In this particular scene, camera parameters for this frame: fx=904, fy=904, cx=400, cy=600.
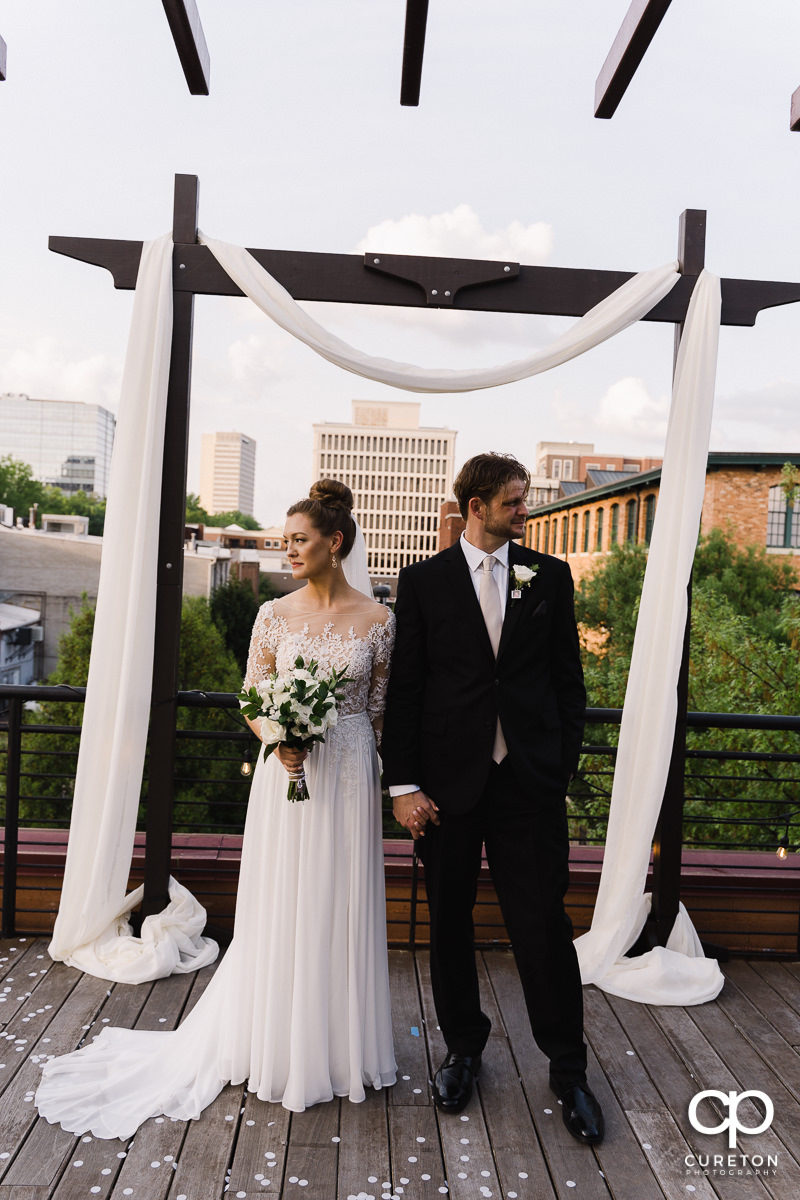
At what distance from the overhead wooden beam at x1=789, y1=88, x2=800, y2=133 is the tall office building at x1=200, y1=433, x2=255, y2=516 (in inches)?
5560

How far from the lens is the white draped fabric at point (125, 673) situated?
3525mm

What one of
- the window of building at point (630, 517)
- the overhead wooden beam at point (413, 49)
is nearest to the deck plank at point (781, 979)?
the overhead wooden beam at point (413, 49)

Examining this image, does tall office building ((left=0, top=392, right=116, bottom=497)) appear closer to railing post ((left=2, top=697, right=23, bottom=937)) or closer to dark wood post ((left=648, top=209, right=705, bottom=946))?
railing post ((left=2, top=697, right=23, bottom=937))

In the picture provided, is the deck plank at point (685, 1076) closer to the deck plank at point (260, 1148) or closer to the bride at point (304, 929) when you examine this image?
the bride at point (304, 929)

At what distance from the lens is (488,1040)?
10.1 ft

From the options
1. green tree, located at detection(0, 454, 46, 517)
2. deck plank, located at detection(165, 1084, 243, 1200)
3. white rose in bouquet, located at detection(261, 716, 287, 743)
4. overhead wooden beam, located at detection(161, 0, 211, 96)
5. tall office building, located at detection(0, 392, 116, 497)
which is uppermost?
tall office building, located at detection(0, 392, 116, 497)

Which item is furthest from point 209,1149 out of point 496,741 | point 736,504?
point 736,504

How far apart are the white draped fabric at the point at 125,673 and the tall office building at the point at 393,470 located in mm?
21067

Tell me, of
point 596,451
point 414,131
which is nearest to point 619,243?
point 414,131

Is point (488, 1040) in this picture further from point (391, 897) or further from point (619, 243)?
point (619, 243)

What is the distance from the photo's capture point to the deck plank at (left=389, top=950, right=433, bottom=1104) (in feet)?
8.86

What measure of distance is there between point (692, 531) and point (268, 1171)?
8.59ft

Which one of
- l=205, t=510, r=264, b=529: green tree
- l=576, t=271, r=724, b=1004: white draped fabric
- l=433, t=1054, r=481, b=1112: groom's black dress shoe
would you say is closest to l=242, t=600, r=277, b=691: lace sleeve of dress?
l=433, t=1054, r=481, b=1112: groom's black dress shoe

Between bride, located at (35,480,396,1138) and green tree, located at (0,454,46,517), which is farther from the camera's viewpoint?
green tree, located at (0,454,46,517)
